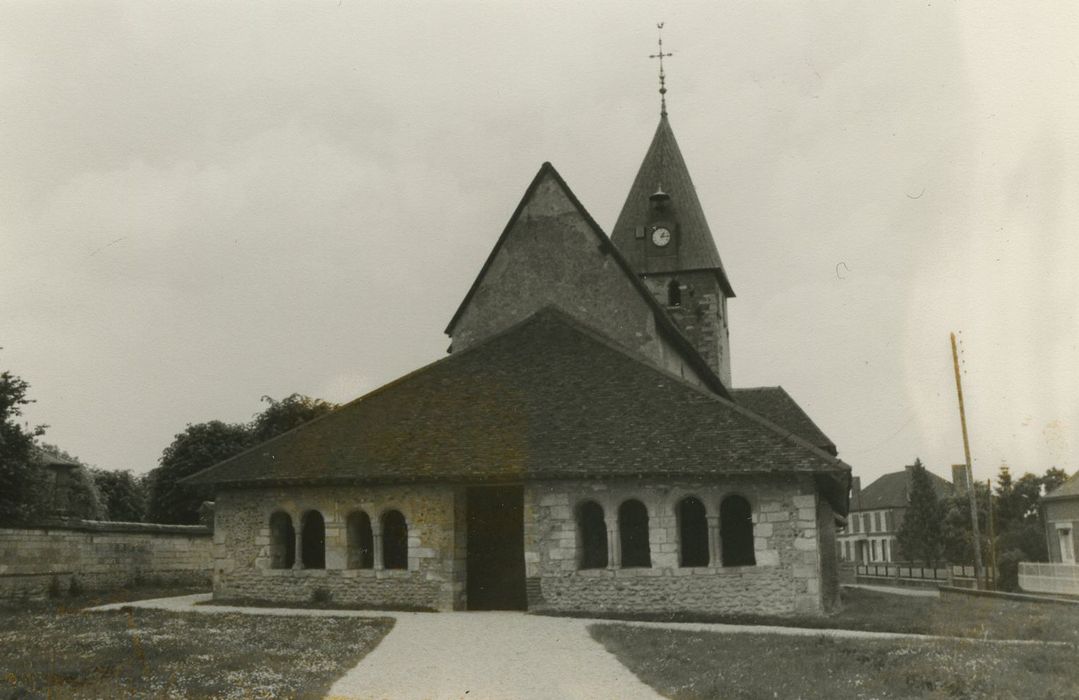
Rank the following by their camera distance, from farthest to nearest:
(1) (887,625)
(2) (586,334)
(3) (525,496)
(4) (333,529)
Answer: (2) (586,334), (4) (333,529), (3) (525,496), (1) (887,625)

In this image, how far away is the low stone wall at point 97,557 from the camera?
20.1 metres

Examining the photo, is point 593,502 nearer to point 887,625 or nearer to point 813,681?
point 887,625

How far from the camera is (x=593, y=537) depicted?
19469 mm

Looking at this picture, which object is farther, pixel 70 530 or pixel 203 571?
pixel 203 571

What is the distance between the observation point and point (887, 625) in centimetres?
1506

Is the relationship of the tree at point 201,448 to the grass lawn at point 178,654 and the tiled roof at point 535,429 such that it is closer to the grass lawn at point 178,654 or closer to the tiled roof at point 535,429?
the tiled roof at point 535,429

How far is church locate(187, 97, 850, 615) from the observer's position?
1697 cm

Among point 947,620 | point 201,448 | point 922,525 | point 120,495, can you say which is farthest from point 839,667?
point 120,495

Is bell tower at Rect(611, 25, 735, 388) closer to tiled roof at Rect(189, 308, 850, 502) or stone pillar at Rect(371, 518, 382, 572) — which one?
tiled roof at Rect(189, 308, 850, 502)

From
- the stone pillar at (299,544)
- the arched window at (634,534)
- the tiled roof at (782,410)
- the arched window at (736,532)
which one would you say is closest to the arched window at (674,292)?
the tiled roof at (782,410)

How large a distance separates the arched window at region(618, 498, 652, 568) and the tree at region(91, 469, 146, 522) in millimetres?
41255

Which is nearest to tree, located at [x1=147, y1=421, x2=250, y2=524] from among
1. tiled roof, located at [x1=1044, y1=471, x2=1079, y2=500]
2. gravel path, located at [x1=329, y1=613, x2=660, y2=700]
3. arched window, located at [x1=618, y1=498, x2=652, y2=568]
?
arched window, located at [x1=618, y1=498, x2=652, y2=568]

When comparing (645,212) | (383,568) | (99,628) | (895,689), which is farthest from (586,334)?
(645,212)

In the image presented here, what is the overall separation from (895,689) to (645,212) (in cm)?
2833
